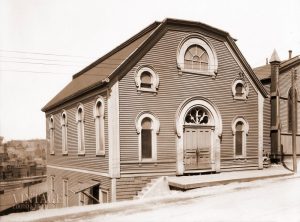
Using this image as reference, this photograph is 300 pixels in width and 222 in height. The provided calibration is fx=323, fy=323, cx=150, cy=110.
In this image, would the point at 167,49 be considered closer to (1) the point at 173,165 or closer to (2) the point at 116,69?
(2) the point at 116,69

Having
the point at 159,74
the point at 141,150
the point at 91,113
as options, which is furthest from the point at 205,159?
the point at 91,113

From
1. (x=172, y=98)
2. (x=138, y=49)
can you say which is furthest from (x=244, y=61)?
(x=138, y=49)

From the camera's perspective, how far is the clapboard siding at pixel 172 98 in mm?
14727

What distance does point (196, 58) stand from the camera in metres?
16.8

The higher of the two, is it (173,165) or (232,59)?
(232,59)

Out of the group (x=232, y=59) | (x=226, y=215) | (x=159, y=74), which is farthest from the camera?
(x=232, y=59)

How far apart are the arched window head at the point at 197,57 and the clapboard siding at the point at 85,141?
4.86m

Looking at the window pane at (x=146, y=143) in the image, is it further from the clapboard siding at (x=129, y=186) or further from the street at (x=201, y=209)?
the street at (x=201, y=209)

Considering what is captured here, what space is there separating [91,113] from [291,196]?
9864mm

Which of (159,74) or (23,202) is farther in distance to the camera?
(23,202)

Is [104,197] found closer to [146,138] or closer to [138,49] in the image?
[146,138]

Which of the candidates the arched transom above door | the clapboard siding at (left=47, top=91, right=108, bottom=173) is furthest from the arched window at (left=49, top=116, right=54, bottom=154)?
the arched transom above door

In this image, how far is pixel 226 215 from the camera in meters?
9.92

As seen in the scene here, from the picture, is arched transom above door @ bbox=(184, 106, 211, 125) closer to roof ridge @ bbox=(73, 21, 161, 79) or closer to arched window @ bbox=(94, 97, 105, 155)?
arched window @ bbox=(94, 97, 105, 155)
